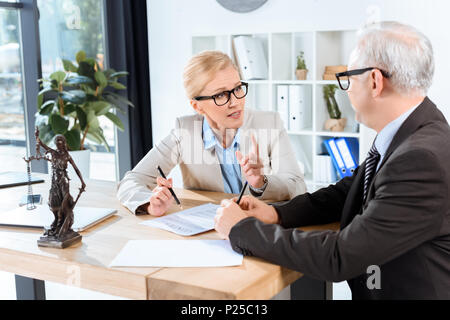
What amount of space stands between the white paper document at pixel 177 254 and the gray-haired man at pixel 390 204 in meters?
0.05

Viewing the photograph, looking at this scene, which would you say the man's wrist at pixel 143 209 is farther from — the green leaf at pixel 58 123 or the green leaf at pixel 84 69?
the green leaf at pixel 84 69

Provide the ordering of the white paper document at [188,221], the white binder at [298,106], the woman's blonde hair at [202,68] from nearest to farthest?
the white paper document at [188,221] < the woman's blonde hair at [202,68] < the white binder at [298,106]

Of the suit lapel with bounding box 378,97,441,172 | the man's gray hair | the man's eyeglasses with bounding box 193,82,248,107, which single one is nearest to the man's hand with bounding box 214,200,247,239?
the suit lapel with bounding box 378,97,441,172

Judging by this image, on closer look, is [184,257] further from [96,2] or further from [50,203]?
[96,2]

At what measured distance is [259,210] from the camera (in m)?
1.74

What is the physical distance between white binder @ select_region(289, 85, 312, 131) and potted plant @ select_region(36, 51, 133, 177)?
4.64ft

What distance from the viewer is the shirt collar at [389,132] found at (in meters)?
1.48

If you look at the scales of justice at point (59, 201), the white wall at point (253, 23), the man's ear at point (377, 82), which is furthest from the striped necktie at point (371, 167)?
the white wall at point (253, 23)

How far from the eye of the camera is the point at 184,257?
147 cm

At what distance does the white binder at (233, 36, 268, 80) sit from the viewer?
4324 mm
